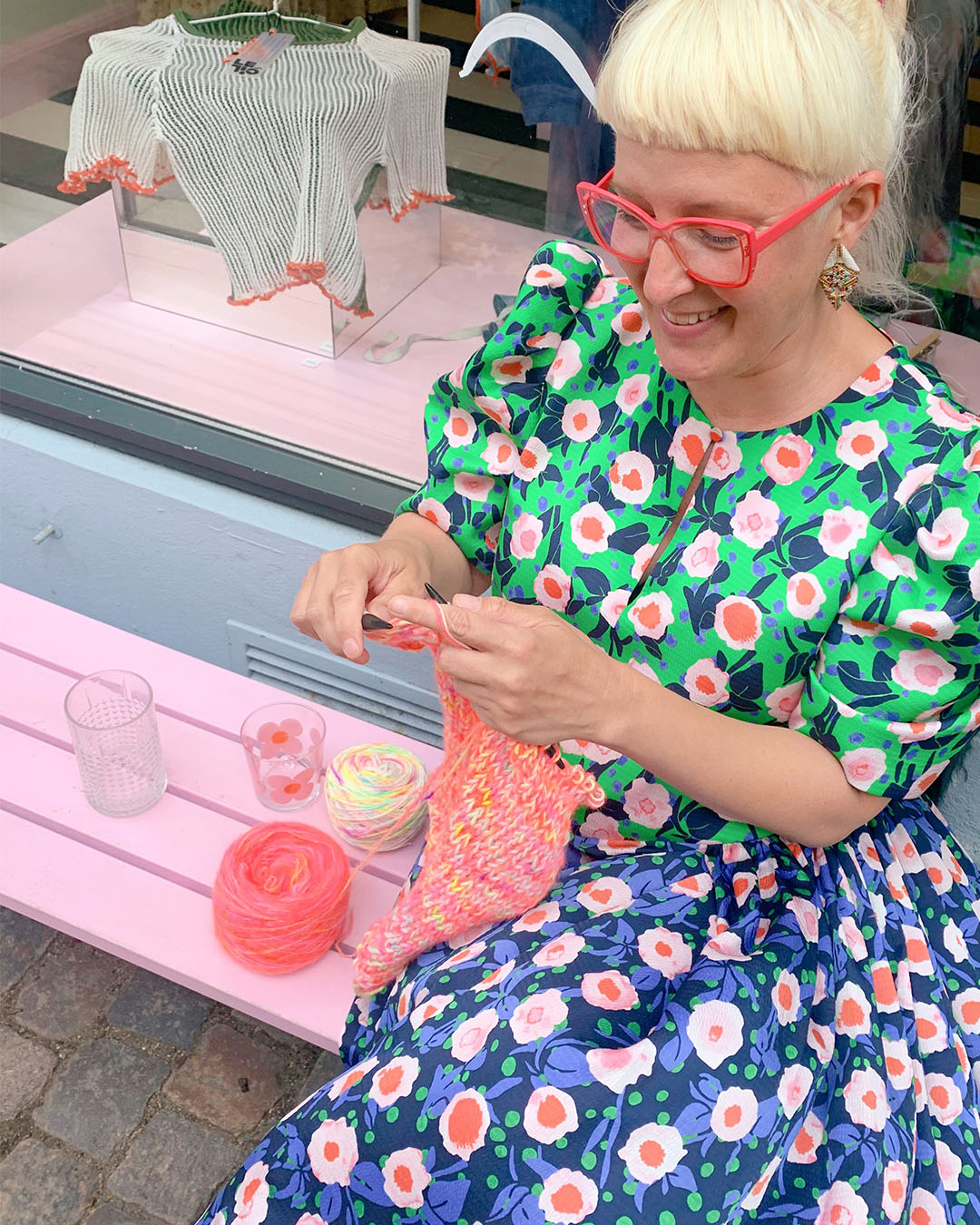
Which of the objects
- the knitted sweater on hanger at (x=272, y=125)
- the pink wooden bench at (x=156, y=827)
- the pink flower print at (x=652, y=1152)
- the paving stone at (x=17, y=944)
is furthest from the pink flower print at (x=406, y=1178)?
the knitted sweater on hanger at (x=272, y=125)

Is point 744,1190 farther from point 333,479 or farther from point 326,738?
point 333,479

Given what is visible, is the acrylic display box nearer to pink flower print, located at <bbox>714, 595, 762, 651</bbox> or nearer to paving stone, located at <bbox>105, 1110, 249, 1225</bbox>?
pink flower print, located at <bbox>714, 595, 762, 651</bbox>

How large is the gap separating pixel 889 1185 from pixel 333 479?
5.17 feet

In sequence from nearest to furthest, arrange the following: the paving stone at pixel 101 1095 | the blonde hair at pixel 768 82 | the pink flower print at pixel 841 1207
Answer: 1. the blonde hair at pixel 768 82
2. the pink flower print at pixel 841 1207
3. the paving stone at pixel 101 1095

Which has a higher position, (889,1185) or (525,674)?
(525,674)

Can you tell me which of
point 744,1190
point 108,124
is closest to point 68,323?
point 108,124

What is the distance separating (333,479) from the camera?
2.41m

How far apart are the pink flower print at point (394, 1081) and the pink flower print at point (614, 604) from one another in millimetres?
540

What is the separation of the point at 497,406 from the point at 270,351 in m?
1.15

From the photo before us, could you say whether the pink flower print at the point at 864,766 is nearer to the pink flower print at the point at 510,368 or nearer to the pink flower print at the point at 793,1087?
the pink flower print at the point at 793,1087

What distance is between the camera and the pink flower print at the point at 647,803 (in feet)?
5.02

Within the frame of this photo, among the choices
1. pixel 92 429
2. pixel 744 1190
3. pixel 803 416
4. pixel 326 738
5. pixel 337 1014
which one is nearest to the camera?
pixel 744 1190

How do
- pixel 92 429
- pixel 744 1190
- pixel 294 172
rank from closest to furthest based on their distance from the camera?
pixel 744 1190
pixel 294 172
pixel 92 429

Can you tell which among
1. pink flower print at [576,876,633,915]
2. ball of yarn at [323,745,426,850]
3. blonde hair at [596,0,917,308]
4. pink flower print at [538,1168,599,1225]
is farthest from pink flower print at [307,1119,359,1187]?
blonde hair at [596,0,917,308]
